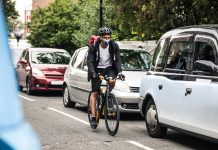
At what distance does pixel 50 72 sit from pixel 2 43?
1694 cm

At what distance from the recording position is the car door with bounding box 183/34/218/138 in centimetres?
673

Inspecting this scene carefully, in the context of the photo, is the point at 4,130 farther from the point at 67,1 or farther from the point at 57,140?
the point at 67,1

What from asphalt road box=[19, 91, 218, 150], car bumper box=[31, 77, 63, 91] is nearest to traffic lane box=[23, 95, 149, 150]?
asphalt road box=[19, 91, 218, 150]

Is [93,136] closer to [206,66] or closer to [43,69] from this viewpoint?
[206,66]

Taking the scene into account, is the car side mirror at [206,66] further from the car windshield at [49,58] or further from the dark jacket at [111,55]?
the car windshield at [49,58]

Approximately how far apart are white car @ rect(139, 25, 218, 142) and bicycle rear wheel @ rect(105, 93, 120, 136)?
1.49 ft

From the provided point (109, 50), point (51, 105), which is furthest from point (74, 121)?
point (51, 105)

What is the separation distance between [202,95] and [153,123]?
1991 mm

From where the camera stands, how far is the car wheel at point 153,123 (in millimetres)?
8738

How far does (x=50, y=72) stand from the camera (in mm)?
18250

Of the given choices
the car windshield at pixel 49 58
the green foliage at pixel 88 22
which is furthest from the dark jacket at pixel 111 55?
the green foliage at pixel 88 22

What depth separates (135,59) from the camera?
41.8ft

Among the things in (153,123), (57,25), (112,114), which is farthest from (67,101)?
(57,25)

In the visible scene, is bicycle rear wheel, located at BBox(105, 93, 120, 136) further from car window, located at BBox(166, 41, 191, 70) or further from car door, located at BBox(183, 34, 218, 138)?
car door, located at BBox(183, 34, 218, 138)
